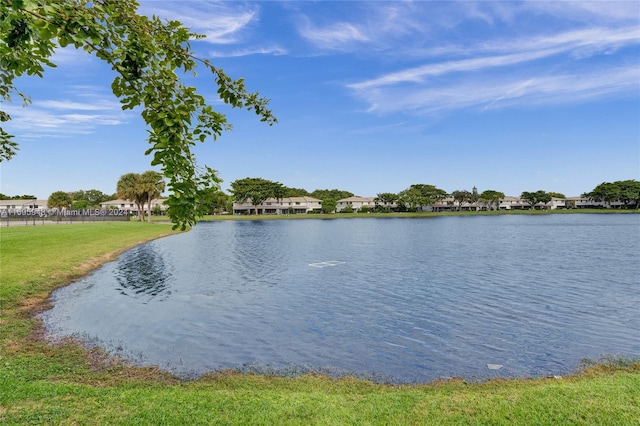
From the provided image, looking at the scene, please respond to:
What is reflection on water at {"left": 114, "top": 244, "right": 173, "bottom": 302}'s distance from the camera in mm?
22089

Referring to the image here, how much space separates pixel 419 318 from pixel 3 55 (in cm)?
1605

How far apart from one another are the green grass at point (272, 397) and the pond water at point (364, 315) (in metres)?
1.15

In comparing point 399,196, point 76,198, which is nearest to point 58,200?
point 76,198

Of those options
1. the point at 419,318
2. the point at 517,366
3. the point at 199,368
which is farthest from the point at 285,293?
the point at 517,366

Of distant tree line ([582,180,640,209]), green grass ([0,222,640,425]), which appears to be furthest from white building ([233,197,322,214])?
A: green grass ([0,222,640,425])

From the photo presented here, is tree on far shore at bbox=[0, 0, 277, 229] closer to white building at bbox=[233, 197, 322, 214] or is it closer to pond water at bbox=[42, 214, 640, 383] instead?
pond water at bbox=[42, 214, 640, 383]

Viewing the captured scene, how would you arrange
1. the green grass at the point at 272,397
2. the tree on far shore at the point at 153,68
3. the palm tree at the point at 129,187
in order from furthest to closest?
1. the palm tree at the point at 129,187
2. the green grass at the point at 272,397
3. the tree on far shore at the point at 153,68

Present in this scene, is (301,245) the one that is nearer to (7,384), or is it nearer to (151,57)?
(7,384)

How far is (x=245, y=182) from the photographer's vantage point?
5974 inches

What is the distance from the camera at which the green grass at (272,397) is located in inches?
278

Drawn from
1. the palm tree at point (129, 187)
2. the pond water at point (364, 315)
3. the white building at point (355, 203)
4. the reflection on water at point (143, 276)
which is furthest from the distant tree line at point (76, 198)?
the pond water at point (364, 315)

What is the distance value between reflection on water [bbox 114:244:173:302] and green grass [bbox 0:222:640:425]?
31.1ft

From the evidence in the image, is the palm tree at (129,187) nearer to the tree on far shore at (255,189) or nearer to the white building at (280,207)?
the tree on far shore at (255,189)

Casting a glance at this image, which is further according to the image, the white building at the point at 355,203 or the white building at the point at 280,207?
the white building at the point at 355,203
